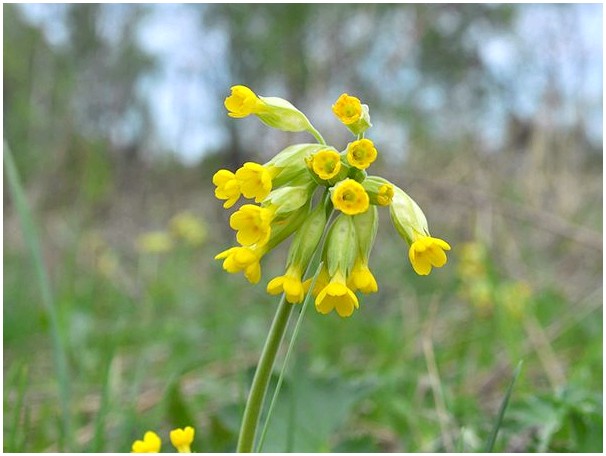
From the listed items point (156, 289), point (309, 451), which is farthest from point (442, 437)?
point (156, 289)

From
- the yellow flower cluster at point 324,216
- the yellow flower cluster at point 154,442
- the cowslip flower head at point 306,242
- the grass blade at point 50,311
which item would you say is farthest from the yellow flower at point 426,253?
the grass blade at point 50,311

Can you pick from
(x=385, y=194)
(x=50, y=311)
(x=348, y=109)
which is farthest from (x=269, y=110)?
(x=50, y=311)

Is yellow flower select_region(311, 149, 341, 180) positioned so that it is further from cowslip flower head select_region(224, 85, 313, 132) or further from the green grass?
the green grass

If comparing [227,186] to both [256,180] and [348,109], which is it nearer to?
[256,180]

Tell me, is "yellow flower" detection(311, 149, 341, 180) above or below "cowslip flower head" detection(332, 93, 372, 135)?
below

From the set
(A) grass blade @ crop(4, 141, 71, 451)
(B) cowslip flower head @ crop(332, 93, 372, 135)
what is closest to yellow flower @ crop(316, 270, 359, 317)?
(B) cowslip flower head @ crop(332, 93, 372, 135)

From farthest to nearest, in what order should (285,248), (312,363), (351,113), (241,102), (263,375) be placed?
(285,248)
(312,363)
(241,102)
(351,113)
(263,375)

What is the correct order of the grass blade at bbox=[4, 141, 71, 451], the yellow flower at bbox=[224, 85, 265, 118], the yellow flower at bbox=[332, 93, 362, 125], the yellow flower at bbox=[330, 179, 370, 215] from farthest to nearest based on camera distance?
the grass blade at bbox=[4, 141, 71, 451] < the yellow flower at bbox=[224, 85, 265, 118] < the yellow flower at bbox=[332, 93, 362, 125] < the yellow flower at bbox=[330, 179, 370, 215]

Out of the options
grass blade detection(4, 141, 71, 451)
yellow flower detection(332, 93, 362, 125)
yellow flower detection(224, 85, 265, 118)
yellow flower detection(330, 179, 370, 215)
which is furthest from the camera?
grass blade detection(4, 141, 71, 451)
